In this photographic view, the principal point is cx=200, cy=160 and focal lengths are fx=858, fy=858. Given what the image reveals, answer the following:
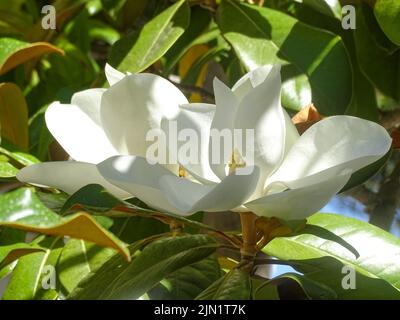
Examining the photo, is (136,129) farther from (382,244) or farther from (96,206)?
(382,244)

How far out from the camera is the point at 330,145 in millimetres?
845

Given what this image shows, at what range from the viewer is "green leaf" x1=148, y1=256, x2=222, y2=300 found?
0.95m

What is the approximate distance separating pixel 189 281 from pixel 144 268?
0.08 m

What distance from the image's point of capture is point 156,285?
97cm

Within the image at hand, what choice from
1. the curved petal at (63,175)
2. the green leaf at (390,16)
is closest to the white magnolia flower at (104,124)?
the curved petal at (63,175)

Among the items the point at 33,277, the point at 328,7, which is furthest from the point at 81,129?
the point at 328,7

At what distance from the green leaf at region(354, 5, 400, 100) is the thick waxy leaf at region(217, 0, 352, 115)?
3.1 inches

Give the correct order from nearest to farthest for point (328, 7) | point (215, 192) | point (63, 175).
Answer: point (215, 192), point (63, 175), point (328, 7)

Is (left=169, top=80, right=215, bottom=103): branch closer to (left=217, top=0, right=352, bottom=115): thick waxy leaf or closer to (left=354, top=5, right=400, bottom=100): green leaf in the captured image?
(left=217, top=0, right=352, bottom=115): thick waxy leaf

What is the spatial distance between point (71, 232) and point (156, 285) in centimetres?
26

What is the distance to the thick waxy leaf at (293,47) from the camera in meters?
1.13

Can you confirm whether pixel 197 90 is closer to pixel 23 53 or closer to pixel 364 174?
pixel 23 53
